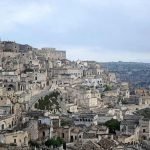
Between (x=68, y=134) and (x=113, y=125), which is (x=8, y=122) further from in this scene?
(x=113, y=125)

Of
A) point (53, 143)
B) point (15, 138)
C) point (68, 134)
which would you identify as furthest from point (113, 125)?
point (15, 138)

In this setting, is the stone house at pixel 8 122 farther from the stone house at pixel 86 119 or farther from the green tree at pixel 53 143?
the stone house at pixel 86 119

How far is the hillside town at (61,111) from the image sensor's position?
40188 millimetres

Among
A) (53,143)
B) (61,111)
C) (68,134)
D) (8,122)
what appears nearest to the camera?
(53,143)

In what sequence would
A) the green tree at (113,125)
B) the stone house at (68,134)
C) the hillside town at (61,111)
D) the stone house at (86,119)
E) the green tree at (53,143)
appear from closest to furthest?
the green tree at (53,143) → the hillside town at (61,111) → the stone house at (68,134) → the green tree at (113,125) → the stone house at (86,119)

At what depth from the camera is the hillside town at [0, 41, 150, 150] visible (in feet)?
132

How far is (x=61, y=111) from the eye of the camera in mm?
51031

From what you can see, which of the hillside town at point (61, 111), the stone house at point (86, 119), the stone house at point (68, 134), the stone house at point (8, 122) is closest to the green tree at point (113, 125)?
the hillside town at point (61, 111)

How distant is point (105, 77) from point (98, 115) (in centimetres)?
3249

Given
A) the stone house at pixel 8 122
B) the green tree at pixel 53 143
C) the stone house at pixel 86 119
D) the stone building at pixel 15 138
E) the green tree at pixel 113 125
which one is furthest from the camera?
the stone house at pixel 86 119

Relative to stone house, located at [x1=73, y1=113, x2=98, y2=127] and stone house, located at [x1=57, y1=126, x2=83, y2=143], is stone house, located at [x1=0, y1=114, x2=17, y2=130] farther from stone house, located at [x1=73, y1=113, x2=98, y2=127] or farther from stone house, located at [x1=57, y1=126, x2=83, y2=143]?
stone house, located at [x1=73, y1=113, x2=98, y2=127]

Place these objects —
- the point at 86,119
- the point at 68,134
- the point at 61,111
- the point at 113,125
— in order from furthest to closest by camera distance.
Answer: the point at 61,111
the point at 86,119
the point at 113,125
the point at 68,134

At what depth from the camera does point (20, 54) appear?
72312 mm

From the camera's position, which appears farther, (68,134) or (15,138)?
(68,134)
